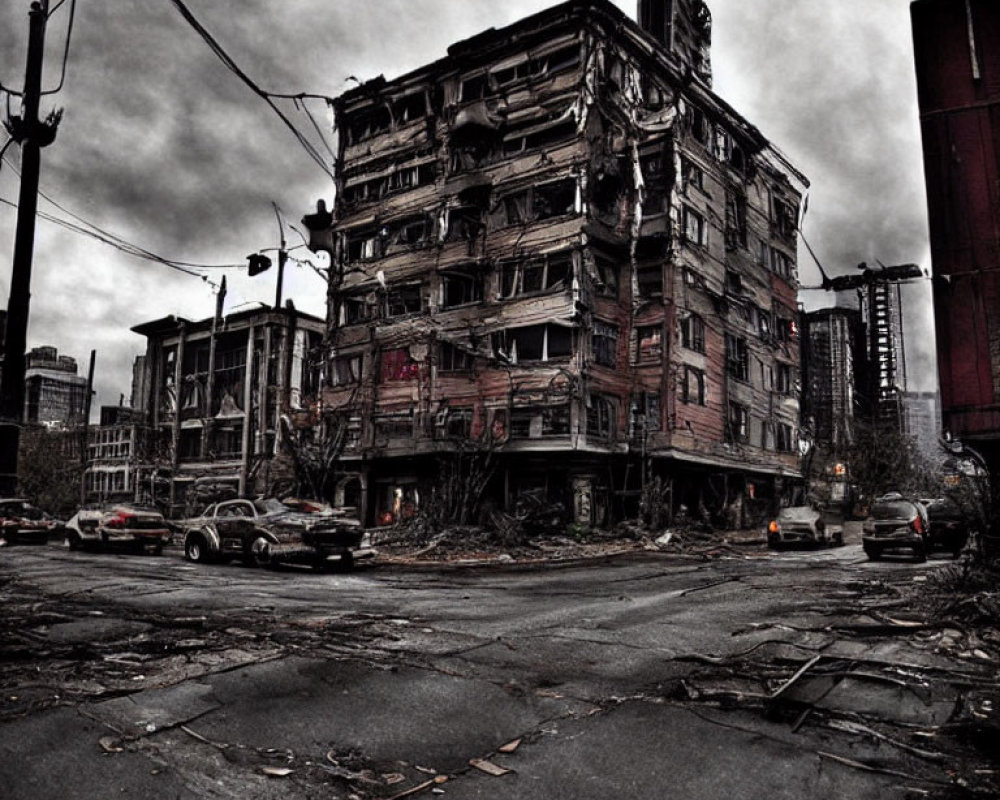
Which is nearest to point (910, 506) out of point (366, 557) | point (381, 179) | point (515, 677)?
point (366, 557)

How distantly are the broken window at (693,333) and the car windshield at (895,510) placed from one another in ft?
45.0

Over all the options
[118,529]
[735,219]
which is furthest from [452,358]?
[735,219]

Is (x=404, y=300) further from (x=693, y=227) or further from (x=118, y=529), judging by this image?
(x=118, y=529)

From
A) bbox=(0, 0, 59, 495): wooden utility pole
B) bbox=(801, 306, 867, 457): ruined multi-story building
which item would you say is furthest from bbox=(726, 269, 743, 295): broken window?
bbox=(0, 0, 59, 495): wooden utility pole

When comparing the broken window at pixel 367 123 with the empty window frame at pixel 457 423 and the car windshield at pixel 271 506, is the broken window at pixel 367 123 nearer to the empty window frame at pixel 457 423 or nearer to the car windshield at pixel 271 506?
the empty window frame at pixel 457 423

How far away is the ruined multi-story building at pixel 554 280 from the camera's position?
30.2 m

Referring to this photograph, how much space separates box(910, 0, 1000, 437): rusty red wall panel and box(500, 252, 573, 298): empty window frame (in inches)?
606

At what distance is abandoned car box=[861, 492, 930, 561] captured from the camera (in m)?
19.0

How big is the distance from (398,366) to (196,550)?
17.0m

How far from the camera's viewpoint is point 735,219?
3762 centimetres

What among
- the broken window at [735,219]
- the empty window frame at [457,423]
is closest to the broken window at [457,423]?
the empty window frame at [457,423]

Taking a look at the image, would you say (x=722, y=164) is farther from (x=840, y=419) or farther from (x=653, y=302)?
(x=840, y=419)

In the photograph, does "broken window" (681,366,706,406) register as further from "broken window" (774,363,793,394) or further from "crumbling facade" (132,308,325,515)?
"crumbling facade" (132,308,325,515)

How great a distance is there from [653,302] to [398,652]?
26553mm
